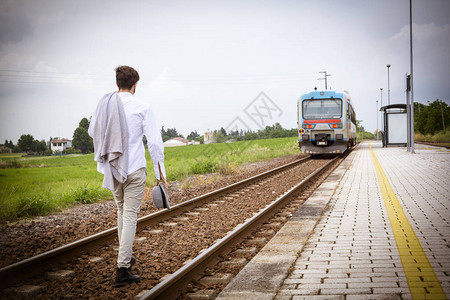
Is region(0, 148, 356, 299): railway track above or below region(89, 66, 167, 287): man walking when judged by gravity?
below

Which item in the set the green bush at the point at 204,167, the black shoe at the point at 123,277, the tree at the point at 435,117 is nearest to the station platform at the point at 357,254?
the black shoe at the point at 123,277

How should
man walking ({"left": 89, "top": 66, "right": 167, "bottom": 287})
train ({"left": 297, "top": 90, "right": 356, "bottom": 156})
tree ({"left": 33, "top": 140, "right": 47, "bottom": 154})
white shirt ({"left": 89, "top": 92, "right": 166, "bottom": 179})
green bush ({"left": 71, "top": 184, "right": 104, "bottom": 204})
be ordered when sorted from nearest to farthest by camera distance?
1. man walking ({"left": 89, "top": 66, "right": 167, "bottom": 287})
2. white shirt ({"left": 89, "top": 92, "right": 166, "bottom": 179})
3. green bush ({"left": 71, "top": 184, "right": 104, "bottom": 204})
4. train ({"left": 297, "top": 90, "right": 356, "bottom": 156})
5. tree ({"left": 33, "top": 140, "right": 47, "bottom": 154})

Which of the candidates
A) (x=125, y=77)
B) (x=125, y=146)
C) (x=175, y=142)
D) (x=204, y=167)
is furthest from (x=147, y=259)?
(x=175, y=142)

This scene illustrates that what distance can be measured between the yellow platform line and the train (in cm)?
1440

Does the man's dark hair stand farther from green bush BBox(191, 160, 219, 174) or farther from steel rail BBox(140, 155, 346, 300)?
green bush BBox(191, 160, 219, 174)

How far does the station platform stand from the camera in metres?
3.52

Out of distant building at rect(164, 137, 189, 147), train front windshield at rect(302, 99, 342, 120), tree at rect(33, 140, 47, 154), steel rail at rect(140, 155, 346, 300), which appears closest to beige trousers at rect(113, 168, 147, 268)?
steel rail at rect(140, 155, 346, 300)

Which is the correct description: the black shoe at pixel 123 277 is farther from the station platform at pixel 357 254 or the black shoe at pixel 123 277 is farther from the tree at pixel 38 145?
the tree at pixel 38 145

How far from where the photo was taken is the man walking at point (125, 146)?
3764mm

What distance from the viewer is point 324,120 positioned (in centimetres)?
2127

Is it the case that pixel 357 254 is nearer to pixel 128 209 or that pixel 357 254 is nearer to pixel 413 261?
pixel 413 261

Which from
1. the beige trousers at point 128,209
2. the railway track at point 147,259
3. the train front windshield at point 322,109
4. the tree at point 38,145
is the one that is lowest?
the railway track at point 147,259

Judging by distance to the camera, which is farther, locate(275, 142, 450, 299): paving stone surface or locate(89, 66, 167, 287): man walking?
locate(89, 66, 167, 287): man walking

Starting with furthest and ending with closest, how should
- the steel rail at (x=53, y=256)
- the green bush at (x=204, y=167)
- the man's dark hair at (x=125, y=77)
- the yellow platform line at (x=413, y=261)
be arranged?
the green bush at (x=204, y=167), the steel rail at (x=53, y=256), the man's dark hair at (x=125, y=77), the yellow platform line at (x=413, y=261)
